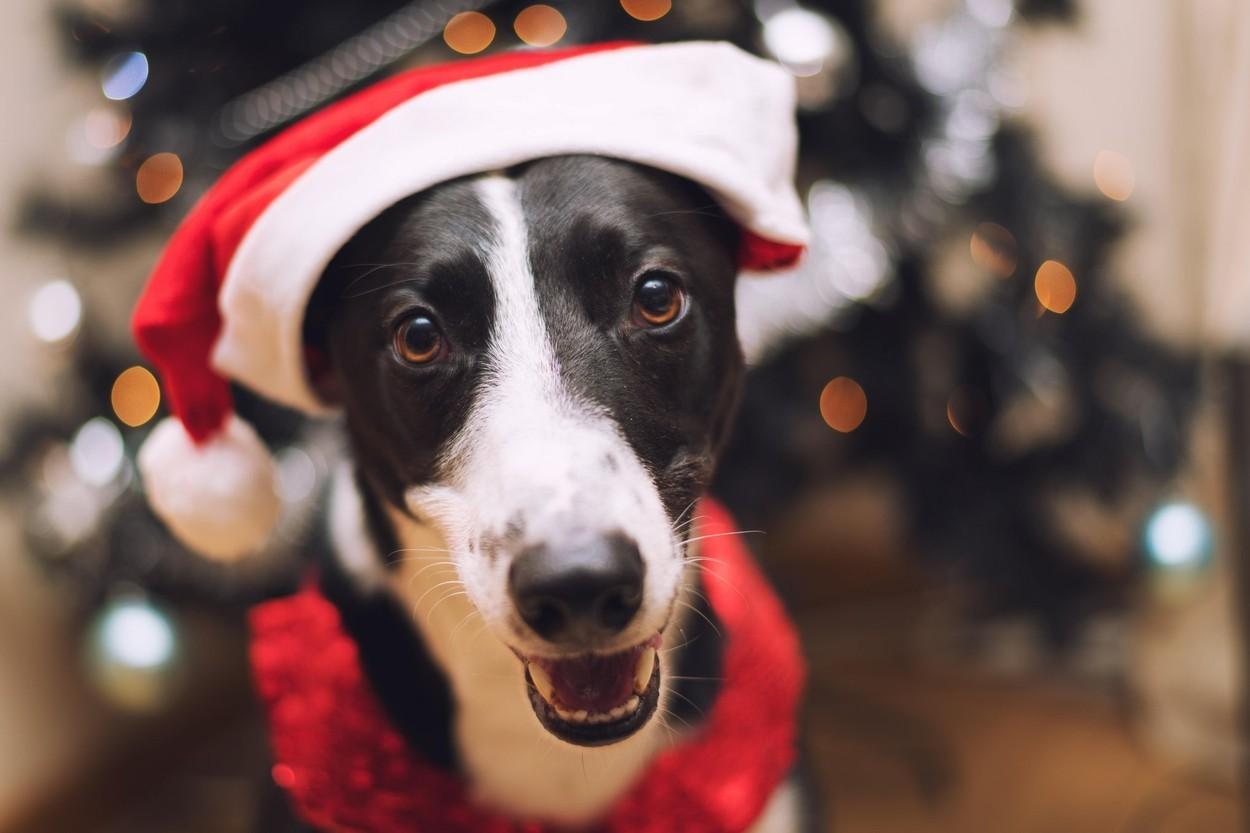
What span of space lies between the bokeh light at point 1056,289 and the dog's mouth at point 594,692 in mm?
1021

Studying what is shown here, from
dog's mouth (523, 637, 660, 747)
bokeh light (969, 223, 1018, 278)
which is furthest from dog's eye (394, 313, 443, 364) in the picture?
bokeh light (969, 223, 1018, 278)

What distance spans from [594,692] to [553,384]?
263 millimetres

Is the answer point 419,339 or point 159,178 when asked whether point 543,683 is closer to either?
point 419,339

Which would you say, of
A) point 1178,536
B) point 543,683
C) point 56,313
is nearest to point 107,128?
point 56,313

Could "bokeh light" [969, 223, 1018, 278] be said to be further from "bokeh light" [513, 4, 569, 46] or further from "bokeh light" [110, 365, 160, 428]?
"bokeh light" [110, 365, 160, 428]

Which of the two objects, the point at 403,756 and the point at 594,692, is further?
the point at 403,756

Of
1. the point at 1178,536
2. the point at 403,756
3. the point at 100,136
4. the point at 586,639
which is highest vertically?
the point at 100,136

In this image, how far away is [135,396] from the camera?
1.68 m

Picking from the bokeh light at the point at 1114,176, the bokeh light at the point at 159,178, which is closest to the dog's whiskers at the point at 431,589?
the bokeh light at the point at 159,178

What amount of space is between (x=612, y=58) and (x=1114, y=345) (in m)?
1.01

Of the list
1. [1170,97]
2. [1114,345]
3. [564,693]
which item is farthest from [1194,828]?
[564,693]

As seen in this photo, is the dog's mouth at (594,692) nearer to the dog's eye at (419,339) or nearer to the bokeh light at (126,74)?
the dog's eye at (419,339)

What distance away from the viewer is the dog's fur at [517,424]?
0.90 m

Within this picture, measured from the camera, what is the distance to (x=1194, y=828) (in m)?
1.77
